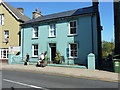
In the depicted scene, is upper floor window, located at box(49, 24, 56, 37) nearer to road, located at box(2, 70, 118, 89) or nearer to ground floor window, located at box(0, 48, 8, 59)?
ground floor window, located at box(0, 48, 8, 59)

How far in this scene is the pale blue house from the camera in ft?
52.5

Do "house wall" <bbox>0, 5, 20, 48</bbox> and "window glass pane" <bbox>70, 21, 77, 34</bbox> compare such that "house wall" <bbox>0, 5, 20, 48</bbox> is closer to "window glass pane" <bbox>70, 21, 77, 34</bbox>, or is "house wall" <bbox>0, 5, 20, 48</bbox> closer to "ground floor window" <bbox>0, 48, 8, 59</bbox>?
"ground floor window" <bbox>0, 48, 8, 59</bbox>

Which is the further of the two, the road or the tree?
the tree

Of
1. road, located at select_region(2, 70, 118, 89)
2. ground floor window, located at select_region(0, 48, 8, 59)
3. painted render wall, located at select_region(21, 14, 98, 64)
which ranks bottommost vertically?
road, located at select_region(2, 70, 118, 89)

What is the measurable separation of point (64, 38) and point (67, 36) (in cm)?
50

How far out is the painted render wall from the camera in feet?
52.9

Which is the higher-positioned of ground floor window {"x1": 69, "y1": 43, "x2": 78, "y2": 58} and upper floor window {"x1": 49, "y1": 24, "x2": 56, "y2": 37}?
upper floor window {"x1": 49, "y1": 24, "x2": 56, "y2": 37}

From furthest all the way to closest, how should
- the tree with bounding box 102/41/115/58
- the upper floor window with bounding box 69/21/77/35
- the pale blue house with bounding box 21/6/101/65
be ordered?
1. the tree with bounding box 102/41/115/58
2. the upper floor window with bounding box 69/21/77/35
3. the pale blue house with bounding box 21/6/101/65

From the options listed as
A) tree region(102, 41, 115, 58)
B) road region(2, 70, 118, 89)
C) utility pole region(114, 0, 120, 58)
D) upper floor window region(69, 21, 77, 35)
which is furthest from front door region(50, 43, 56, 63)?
tree region(102, 41, 115, 58)

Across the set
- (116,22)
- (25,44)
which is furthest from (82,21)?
(25,44)

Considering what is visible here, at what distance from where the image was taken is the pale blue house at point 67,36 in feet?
52.5

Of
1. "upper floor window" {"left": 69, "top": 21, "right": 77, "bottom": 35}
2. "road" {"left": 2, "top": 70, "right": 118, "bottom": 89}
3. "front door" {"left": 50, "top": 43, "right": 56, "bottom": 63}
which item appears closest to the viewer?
"road" {"left": 2, "top": 70, "right": 118, "bottom": 89}

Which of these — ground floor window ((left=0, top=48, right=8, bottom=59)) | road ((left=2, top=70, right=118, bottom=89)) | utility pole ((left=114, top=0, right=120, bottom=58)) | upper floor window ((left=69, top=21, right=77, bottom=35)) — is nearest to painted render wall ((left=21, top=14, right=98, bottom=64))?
upper floor window ((left=69, top=21, right=77, bottom=35))

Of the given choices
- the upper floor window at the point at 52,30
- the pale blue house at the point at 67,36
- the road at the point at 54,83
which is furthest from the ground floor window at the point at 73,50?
the road at the point at 54,83
